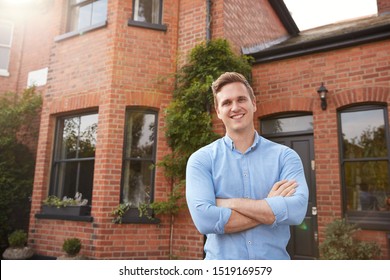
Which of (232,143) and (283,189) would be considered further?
(232,143)

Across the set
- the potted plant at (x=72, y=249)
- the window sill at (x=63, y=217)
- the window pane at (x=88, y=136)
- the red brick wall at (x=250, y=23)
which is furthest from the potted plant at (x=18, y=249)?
the red brick wall at (x=250, y=23)

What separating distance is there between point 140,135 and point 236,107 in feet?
13.2

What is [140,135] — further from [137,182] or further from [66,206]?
[66,206]

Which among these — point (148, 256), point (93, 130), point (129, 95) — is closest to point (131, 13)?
point (129, 95)

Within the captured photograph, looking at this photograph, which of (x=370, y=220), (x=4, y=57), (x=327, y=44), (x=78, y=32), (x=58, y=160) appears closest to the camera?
(x=370, y=220)

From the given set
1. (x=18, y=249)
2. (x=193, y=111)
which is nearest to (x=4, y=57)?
(x=18, y=249)

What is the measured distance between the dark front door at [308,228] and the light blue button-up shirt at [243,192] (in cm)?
353

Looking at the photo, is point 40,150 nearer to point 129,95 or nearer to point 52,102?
point 52,102

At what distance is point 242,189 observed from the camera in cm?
191

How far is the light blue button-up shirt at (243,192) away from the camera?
180cm

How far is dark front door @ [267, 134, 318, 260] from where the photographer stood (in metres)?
5.13

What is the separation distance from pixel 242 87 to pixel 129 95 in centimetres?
399

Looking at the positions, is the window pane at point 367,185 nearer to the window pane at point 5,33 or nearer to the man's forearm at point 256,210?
the man's forearm at point 256,210

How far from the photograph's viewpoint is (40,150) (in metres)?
6.39
